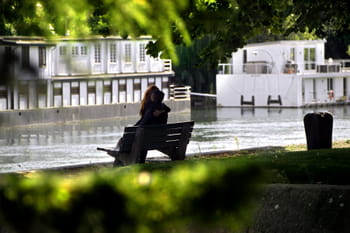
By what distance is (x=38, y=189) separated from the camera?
2285 millimetres

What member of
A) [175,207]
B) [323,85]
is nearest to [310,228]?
[175,207]

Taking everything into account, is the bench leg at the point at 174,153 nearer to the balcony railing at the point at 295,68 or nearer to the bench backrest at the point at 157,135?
the bench backrest at the point at 157,135

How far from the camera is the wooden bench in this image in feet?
35.3

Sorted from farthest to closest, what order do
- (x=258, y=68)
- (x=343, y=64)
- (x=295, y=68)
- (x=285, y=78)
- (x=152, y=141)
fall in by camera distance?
(x=343, y=64) → (x=258, y=68) → (x=295, y=68) → (x=285, y=78) → (x=152, y=141)

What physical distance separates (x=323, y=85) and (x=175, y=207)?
60147 millimetres

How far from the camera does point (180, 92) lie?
60469 millimetres

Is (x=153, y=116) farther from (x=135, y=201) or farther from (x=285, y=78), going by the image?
(x=285, y=78)

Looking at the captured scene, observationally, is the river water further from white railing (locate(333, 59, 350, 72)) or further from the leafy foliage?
the leafy foliage

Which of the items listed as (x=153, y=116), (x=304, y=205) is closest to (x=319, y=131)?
(x=153, y=116)

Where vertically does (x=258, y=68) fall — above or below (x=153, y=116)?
above


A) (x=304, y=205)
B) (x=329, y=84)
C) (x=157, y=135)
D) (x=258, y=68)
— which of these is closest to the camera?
(x=304, y=205)

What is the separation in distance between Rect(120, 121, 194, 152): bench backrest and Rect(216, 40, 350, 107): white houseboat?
48215 mm

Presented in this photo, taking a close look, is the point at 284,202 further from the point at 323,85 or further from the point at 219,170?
the point at 323,85

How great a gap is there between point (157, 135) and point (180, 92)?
49.5 m
